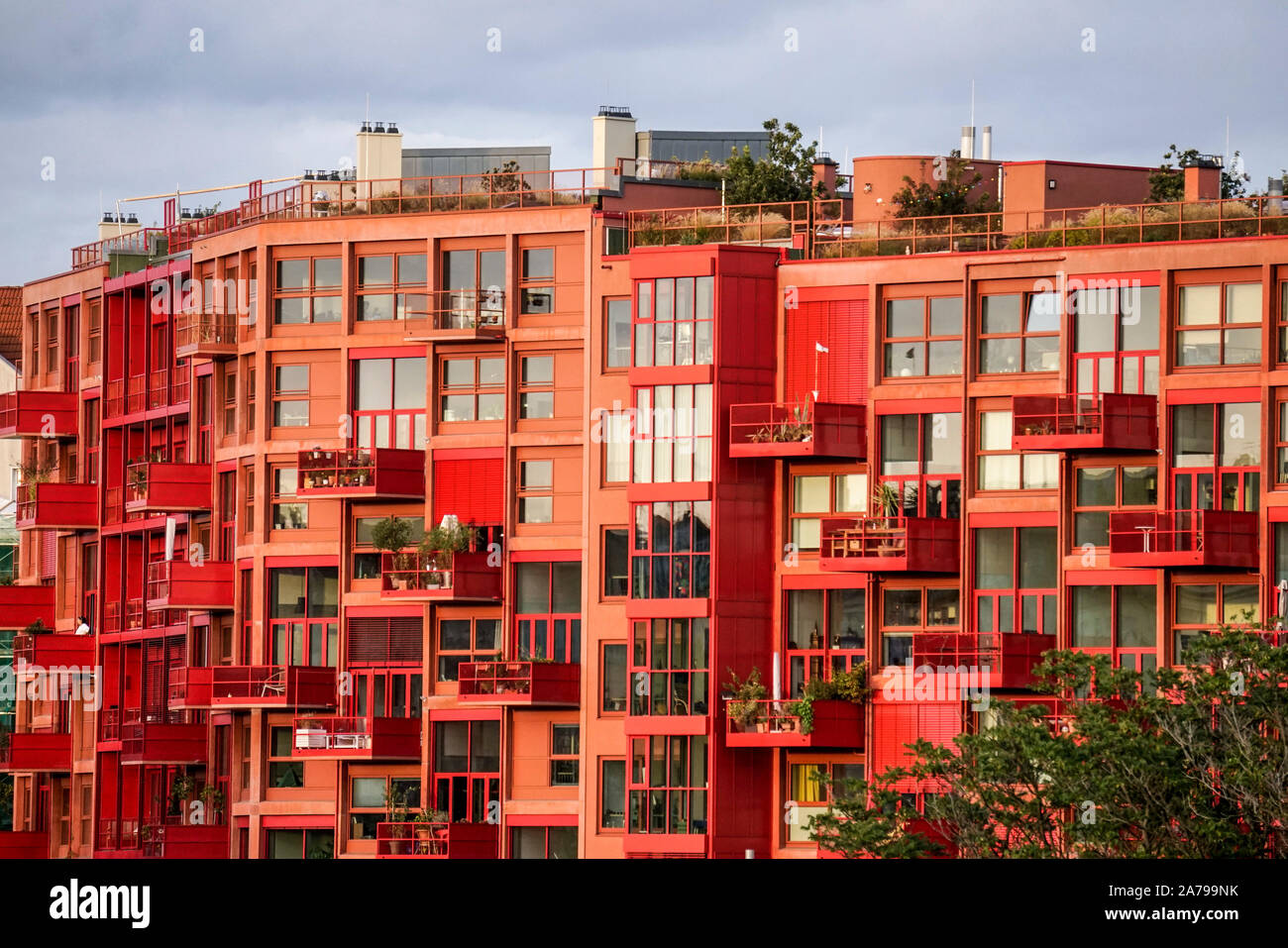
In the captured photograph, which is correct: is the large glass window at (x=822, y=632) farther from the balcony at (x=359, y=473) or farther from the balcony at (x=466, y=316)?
the balcony at (x=359, y=473)

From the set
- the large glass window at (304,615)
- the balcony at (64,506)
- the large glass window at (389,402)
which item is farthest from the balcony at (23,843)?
the large glass window at (389,402)

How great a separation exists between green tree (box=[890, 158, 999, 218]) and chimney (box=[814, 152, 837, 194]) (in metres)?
4.95

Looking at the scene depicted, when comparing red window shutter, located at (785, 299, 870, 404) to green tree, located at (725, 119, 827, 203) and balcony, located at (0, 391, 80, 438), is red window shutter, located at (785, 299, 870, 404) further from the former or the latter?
balcony, located at (0, 391, 80, 438)

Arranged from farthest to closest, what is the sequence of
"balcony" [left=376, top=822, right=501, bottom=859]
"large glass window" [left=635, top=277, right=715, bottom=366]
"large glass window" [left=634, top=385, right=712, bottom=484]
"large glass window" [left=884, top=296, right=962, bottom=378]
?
"balcony" [left=376, top=822, right=501, bottom=859], "large glass window" [left=635, top=277, right=715, bottom=366], "large glass window" [left=634, top=385, right=712, bottom=484], "large glass window" [left=884, top=296, right=962, bottom=378]

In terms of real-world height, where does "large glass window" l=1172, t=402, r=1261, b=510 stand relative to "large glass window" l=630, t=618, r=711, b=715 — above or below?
above

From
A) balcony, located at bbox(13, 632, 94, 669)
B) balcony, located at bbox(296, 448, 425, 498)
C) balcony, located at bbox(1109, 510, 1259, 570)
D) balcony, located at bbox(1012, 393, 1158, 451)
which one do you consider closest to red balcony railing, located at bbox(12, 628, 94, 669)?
balcony, located at bbox(13, 632, 94, 669)

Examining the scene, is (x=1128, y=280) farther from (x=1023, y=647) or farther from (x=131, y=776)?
(x=131, y=776)

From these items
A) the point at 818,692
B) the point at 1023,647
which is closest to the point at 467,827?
the point at 818,692

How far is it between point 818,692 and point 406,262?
62.4ft

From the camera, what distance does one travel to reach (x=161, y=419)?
8394 cm

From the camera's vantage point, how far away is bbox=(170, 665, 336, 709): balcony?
246 ft

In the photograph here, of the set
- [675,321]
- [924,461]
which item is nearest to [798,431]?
[924,461]

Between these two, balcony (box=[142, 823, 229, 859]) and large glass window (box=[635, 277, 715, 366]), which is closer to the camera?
large glass window (box=[635, 277, 715, 366])
